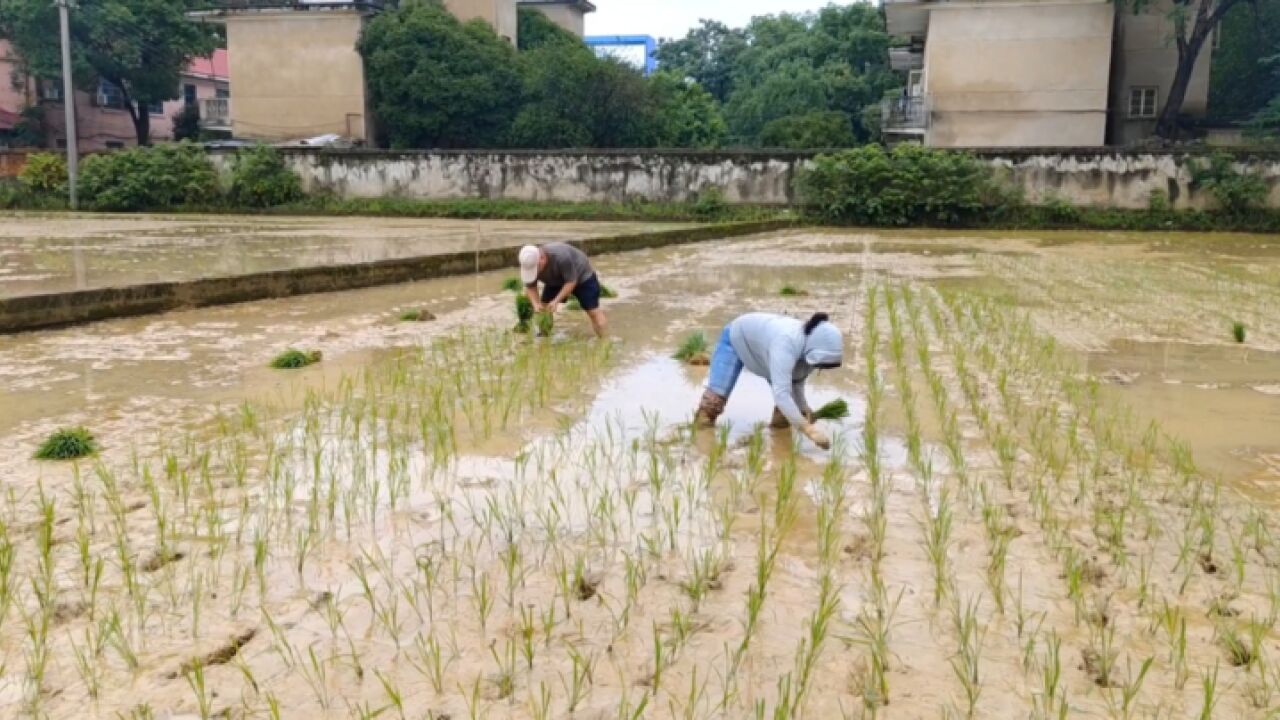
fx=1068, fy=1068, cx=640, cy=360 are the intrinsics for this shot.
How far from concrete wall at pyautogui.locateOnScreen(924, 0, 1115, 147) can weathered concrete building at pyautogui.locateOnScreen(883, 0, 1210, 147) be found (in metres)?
0.03

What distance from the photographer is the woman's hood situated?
443 centimetres

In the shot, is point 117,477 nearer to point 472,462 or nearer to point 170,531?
point 170,531

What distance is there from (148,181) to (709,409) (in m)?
26.8

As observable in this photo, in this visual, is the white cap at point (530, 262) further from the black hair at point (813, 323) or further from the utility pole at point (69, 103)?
the utility pole at point (69, 103)

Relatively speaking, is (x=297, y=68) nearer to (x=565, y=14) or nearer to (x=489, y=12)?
(x=489, y=12)

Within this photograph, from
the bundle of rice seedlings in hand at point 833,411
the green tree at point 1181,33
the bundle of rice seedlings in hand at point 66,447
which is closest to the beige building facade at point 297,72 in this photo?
the green tree at point 1181,33

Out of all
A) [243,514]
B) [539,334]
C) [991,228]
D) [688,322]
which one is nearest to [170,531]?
[243,514]

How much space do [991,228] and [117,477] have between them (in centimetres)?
2220

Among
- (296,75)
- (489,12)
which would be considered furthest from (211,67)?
(489,12)

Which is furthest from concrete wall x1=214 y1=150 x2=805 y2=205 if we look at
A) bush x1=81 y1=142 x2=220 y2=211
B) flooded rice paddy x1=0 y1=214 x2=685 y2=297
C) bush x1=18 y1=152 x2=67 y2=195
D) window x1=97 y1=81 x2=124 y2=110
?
window x1=97 y1=81 x2=124 y2=110

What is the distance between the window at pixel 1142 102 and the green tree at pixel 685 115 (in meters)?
12.7

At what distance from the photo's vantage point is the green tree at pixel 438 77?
31.6m

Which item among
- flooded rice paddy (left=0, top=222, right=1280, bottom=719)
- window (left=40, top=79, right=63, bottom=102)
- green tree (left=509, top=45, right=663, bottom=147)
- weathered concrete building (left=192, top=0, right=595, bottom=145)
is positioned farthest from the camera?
window (left=40, top=79, right=63, bottom=102)

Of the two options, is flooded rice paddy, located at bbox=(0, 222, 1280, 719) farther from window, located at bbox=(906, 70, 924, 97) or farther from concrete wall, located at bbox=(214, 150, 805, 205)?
window, located at bbox=(906, 70, 924, 97)
